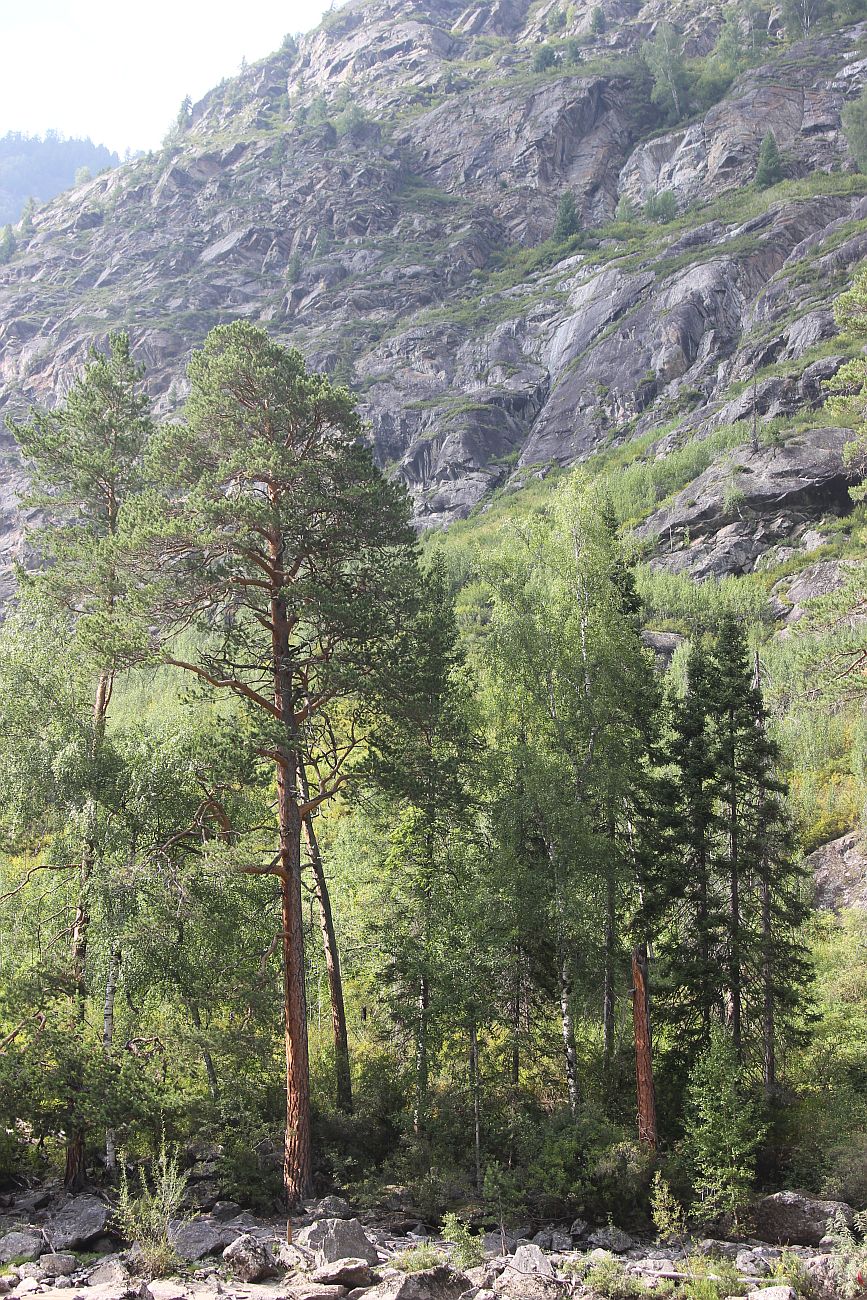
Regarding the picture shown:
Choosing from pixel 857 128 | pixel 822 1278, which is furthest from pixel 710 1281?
pixel 857 128

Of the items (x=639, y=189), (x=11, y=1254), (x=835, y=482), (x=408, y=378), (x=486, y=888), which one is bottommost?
(x=11, y=1254)

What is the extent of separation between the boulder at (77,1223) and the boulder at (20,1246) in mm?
226

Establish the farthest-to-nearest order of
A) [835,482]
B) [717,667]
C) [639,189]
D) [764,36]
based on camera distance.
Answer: [764,36]
[639,189]
[835,482]
[717,667]

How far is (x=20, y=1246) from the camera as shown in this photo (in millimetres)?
11312

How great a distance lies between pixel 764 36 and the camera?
14600cm

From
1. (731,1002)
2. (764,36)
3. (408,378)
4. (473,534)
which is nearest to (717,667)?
(731,1002)

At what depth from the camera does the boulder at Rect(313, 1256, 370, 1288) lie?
33.4 ft

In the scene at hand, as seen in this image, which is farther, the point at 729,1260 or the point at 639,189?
the point at 639,189

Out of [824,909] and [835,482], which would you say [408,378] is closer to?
[835,482]

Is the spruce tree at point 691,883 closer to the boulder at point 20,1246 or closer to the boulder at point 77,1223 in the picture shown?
the boulder at point 77,1223

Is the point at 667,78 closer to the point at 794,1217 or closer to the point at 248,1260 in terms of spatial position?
the point at 794,1217

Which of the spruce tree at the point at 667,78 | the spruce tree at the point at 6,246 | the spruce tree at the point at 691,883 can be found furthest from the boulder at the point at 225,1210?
the spruce tree at the point at 6,246

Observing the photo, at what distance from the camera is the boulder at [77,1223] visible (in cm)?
1194

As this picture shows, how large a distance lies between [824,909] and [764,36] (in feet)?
529
